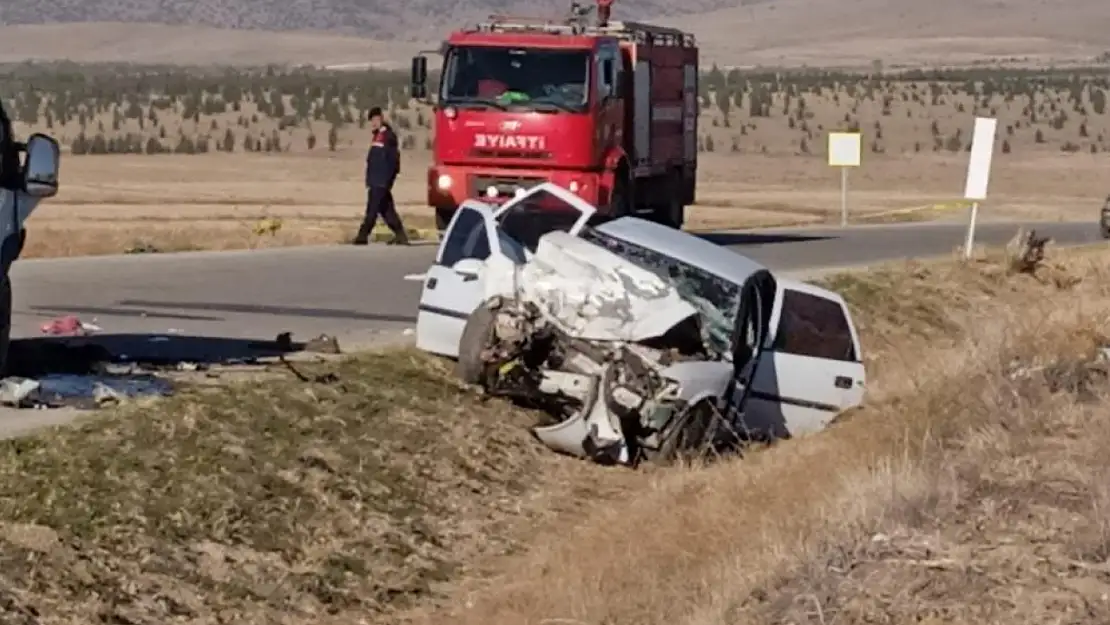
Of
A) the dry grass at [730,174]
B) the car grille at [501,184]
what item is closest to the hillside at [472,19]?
the dry grass at [730,174]

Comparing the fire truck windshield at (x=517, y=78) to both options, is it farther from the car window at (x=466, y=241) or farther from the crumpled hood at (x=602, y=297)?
the crumpled hood at (x=602, y=297)

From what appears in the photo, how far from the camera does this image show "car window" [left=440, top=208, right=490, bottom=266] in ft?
54.9

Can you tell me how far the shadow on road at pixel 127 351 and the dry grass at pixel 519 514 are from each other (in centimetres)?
96

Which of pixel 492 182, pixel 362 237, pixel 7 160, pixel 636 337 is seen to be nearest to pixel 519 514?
pixel 636 337

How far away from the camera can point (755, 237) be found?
32.9 meters

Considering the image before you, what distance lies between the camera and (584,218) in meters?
16.7

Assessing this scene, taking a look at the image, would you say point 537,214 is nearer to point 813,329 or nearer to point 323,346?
point 323,346

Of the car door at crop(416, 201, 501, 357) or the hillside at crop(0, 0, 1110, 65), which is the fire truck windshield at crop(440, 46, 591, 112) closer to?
the car door at crop(416, 201, 501, 357)

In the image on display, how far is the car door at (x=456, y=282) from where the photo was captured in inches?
640

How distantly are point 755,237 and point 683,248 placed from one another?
16678 mm

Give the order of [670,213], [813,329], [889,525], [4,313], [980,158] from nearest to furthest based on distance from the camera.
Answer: [889,525]
[4,313]
[813,329]
[980,158]
[670,213]

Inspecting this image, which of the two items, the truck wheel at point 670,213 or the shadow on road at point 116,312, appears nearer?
the shadow on road at point 116,312

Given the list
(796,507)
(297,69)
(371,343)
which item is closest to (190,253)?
(371,343)

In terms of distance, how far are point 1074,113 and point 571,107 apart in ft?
180
